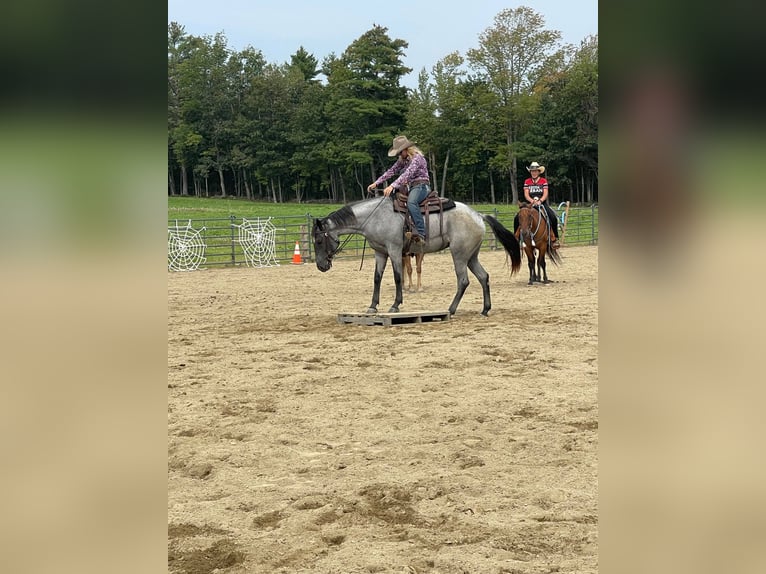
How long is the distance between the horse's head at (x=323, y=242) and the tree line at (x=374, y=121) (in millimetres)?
34078

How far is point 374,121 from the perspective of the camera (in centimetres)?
6012

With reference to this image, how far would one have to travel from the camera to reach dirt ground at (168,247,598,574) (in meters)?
2.71

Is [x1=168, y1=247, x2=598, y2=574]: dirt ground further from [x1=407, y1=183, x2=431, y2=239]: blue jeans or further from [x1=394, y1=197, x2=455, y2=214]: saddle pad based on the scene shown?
[x1=394, y1=197, x2=455, y2=214]: saddle pad

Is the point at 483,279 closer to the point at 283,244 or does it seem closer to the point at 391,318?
the point at 391,318

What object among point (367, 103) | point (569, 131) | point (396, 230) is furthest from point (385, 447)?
point (367, 103)

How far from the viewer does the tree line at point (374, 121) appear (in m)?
47.0

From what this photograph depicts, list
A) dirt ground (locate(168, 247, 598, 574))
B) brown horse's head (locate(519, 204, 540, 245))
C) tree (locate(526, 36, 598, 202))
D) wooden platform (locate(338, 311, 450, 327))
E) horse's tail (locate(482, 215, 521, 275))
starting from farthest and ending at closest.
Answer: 1. tree (locate(526, 36, 598, 202))
2. brown horse's head (locate(519, 204, 540, 245))
3. horse's tail (locate(482, 215, 521, 275))
4. wooden platform (locate(338, 311, 450, 327))
5. dirt ground (locate(168, 247, 598, 574))

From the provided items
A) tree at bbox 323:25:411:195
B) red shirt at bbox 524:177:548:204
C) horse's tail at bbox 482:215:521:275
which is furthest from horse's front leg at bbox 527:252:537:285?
tree at bbox 323:25:411:195

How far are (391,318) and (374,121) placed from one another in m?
54.0

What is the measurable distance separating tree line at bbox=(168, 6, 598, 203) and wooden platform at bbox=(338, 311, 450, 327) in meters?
34.4
